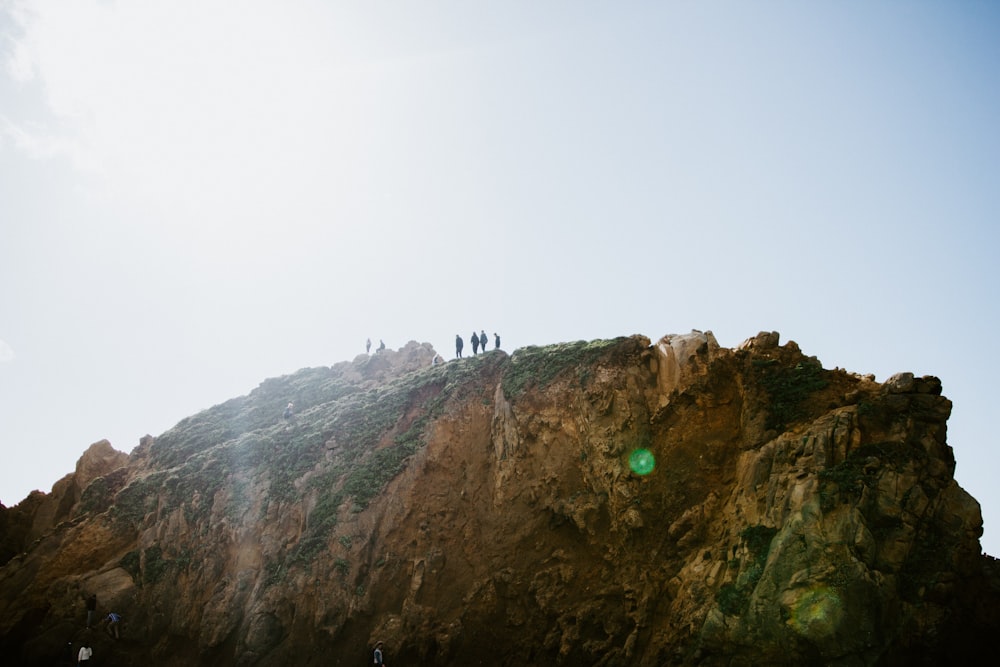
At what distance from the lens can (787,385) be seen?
21.1 m

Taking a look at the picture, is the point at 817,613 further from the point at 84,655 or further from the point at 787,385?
the point at 84,655

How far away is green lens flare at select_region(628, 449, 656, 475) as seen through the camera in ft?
73.9

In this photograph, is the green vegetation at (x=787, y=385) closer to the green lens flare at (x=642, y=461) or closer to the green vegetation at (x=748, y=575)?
the green vegetation at (x=748, y=575)

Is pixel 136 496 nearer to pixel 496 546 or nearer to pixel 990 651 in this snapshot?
pixel 496 546

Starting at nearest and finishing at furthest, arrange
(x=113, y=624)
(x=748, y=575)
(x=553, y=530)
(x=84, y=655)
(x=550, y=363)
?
(x=748, y=575), (x=84, y=655), (x=553, y=530), (x=113, y=624), (x=550, y=363)

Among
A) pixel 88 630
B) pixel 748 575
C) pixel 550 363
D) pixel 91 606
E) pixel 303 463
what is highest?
pixel 550 363

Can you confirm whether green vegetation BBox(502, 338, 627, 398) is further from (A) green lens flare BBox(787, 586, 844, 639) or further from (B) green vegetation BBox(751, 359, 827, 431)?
(A) green lens flare BBox(787, 586, 844, 639)

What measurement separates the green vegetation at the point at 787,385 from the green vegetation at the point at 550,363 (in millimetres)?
7285

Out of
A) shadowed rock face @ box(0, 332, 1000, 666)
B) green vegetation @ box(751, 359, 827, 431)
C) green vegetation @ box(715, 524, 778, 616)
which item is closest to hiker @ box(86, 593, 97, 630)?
shadowed rock face @ box(0, 332, 1000, 666)

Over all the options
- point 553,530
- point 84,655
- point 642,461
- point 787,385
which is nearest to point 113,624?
point 84,655

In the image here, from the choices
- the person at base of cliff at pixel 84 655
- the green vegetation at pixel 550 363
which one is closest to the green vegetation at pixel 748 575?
the green vegetation at pixel 550 363

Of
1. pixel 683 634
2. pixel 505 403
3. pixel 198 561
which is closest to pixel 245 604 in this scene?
pixel 198 561

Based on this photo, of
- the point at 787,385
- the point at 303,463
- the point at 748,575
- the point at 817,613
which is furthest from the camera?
the point at 303,463

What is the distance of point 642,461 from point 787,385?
21.4 ft
